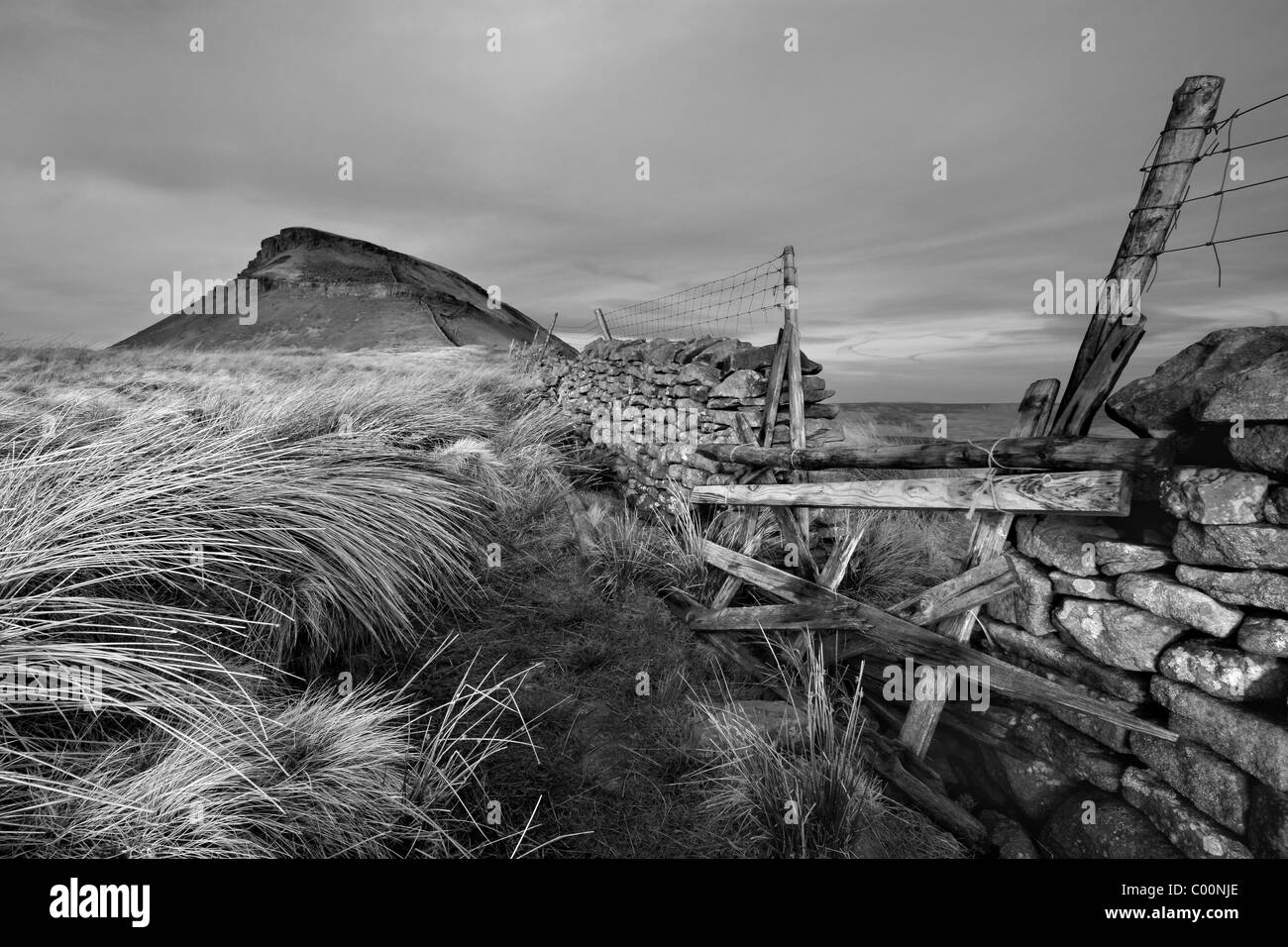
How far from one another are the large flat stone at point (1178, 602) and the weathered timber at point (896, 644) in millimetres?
514

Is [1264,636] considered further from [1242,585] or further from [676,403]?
[676,403]

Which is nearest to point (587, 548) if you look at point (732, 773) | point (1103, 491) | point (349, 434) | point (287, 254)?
point (349, 434)

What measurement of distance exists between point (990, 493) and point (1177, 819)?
158 cm

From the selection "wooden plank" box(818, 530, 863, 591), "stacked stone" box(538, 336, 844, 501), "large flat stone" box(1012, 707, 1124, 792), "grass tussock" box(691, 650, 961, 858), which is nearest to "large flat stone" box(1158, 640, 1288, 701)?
"large flat stone" box(1012, 707, 1124, 792)

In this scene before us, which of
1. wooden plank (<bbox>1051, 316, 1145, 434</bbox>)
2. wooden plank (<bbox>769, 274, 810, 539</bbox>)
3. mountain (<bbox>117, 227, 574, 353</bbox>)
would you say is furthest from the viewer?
mountain (<bbox>117, 227, 574, 353</bbox>)

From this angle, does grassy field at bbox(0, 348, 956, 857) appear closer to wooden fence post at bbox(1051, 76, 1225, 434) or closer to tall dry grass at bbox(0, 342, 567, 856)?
tall dry grass at bbox(0, 342, 567, 856)

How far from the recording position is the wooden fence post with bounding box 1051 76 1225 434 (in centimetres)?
285

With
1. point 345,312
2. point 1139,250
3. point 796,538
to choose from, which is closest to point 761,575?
point 796,538

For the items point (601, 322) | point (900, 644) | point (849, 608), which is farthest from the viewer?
point (601, 322)

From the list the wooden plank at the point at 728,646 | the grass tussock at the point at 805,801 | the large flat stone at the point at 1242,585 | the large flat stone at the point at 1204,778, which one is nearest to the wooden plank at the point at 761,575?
the wooden plank at the point at 728,646

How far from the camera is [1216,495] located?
7.88 feet

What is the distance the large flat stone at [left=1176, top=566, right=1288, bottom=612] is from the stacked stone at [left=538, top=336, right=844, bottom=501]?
331 centimetres

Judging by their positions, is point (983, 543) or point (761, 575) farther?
point (761, 575)

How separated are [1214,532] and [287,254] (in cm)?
6350
